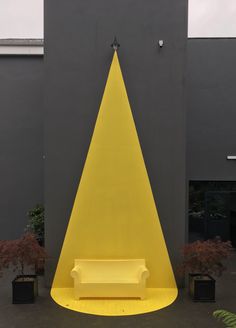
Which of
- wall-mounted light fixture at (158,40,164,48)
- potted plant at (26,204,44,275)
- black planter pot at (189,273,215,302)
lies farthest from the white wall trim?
black planter pot at (189,273,215,302)

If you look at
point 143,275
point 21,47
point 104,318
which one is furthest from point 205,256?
point 21,47

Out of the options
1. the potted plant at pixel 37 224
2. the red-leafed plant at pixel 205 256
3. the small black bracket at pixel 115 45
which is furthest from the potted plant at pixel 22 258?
the small black bracket at pixel 115 45

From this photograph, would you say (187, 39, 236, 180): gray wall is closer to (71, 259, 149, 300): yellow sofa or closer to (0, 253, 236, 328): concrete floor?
(71, 259, 149, 300): yellow sofa

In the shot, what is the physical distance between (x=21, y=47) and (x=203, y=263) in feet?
28.7

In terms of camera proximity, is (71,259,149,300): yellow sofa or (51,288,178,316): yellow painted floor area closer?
(51,288,178,316): yellow painted floor area

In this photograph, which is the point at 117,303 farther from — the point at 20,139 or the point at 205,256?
the point at 20,139

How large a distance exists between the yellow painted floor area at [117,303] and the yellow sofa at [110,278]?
0.13 metres

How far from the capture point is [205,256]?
7.47 metres

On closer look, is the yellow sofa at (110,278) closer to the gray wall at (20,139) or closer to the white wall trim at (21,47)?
the gray wall at (20,139)

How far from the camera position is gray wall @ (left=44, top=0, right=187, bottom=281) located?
8.24 m

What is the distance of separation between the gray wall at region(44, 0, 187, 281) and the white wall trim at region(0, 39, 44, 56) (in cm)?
355

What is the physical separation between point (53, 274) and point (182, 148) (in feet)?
14.0

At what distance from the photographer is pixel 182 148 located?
8.36 metres

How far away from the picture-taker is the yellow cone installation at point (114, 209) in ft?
27.0
